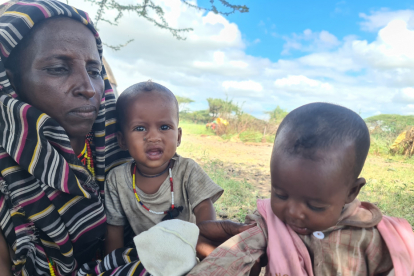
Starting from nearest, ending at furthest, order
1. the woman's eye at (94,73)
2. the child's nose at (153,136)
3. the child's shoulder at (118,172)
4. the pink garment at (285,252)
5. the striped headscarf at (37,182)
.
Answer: the pink garment at (285,252) < the striped headscarf at (37,182) < the woman's eye at (94,73) < the child's nose at (153,136) < the child's shoulder at (118,172)

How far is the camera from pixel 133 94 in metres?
1.89

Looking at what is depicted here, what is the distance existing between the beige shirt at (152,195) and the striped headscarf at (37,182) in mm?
230

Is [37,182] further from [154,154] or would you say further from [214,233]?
[214,233]

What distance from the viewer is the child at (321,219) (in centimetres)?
120

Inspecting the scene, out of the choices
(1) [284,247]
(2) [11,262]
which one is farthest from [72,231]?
(1) [284,247]

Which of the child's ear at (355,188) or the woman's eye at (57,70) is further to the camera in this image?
the woman's eye at (57,70)

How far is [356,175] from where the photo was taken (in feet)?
4.19

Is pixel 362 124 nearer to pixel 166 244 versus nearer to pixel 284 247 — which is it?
pixel 284 247

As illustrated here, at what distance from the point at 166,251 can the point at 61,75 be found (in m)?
1.04

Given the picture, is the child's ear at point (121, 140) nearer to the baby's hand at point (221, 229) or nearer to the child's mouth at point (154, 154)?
the child's mouth at point (154, 154)

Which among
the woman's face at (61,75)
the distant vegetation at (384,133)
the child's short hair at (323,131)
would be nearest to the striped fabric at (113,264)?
the woman's face at (61,75)

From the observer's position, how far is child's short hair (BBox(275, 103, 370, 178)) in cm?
121

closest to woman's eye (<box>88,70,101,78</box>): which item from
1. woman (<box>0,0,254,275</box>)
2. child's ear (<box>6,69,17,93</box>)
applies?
woman (<box>0,0,254,275</box>)

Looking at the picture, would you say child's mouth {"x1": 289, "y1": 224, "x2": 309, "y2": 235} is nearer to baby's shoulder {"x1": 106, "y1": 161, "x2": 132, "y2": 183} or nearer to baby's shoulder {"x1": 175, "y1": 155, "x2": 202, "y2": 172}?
baby's shoulder {"x1": 175, "y1": 155, "x2": 202, "y2": 172}
